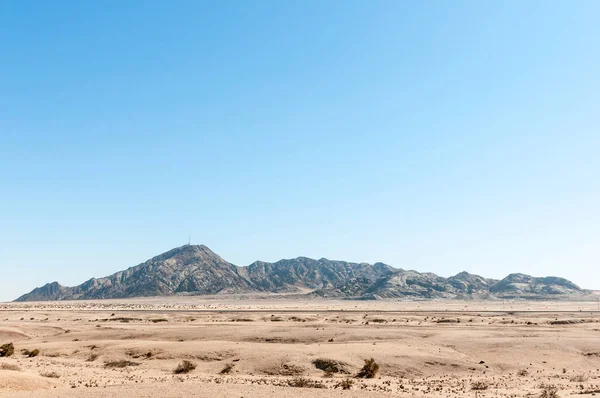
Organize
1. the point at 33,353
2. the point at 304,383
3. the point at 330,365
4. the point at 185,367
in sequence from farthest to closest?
1. the point at 33,353
2. the point at 185,367
3. the point at 330,365
4. the point at 304,383

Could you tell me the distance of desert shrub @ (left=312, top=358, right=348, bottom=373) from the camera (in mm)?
40344

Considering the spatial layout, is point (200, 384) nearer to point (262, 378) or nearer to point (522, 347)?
point (262, 378)

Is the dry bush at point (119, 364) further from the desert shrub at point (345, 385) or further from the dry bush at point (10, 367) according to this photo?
the desert shrub at point (345, 385)

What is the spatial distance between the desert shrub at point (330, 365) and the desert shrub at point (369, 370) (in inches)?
60.5

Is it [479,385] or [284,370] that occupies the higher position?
[284,370]

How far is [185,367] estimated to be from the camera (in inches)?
1634

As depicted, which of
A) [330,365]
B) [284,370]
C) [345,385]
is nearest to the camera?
[345,385]

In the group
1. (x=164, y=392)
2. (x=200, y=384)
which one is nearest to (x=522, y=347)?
(x=200, y=384)

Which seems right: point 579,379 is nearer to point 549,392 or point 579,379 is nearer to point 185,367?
point 549,392

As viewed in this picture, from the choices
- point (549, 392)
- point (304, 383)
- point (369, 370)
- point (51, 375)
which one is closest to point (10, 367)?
point (51, 375)

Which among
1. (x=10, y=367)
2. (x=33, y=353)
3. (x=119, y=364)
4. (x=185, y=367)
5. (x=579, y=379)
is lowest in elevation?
(x=579, y=379)

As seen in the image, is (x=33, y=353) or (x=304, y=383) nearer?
(x=304, y=383)

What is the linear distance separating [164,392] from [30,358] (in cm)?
2659

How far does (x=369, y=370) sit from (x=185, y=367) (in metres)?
16.0
